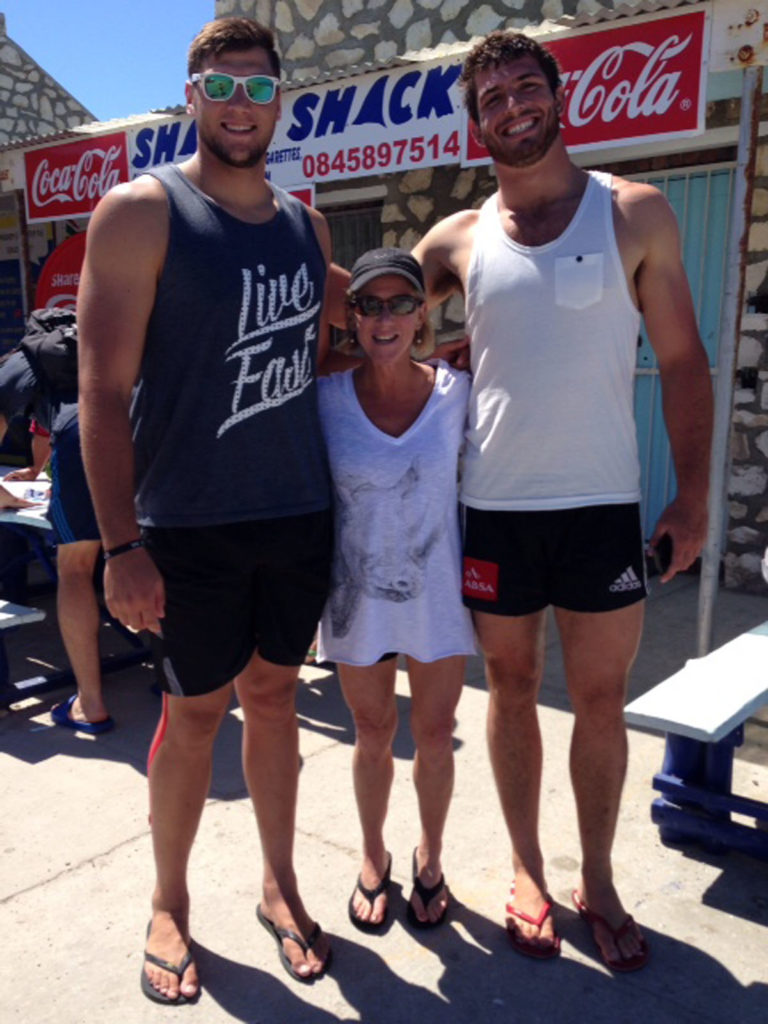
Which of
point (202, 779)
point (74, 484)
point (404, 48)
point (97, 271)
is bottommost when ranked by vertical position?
point (202, 779)

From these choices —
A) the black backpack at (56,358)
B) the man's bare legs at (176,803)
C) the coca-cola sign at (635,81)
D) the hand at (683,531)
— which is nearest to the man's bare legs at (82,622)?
the black backpack at (56,358)

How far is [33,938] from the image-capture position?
2.46 metres

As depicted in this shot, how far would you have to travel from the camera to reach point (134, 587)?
1.98m

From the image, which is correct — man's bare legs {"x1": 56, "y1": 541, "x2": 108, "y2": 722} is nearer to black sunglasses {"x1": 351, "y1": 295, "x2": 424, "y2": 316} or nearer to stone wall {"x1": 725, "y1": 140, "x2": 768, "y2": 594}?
black sunglasses {"x1": 351, "y1": 295, "x2": 424, "y2": 316}

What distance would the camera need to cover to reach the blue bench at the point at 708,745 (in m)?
2.42

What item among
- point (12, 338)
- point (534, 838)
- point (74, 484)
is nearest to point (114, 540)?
point (534, 838)

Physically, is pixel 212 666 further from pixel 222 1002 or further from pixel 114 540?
pixel 222 1002

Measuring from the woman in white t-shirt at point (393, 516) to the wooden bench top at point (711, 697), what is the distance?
52 centimetres

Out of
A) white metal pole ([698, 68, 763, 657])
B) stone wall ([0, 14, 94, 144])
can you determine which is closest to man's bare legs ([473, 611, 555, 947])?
white metal pole ([698, 68, 763, 657])

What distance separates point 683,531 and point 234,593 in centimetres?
107

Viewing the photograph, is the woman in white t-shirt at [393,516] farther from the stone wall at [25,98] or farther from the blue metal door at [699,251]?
the stone wall at [25,98]

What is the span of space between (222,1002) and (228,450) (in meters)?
1.29

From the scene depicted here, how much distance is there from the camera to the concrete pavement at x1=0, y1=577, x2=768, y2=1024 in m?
2.19

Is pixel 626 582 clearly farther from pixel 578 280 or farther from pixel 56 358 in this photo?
pixel 56 358
